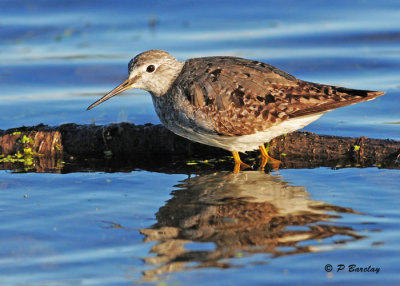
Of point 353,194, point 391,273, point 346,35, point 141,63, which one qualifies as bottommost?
point 391,273

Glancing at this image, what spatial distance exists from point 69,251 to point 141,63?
13.8ft

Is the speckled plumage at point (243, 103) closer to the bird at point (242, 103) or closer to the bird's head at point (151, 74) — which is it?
the bird at point (242, 103)

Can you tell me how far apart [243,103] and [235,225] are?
2649 mm

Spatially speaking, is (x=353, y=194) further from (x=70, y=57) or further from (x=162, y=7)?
(x=162, y=7)

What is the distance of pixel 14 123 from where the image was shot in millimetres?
12727

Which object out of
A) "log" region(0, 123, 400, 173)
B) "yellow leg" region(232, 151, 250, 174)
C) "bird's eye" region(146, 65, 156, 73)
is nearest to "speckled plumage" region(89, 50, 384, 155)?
"yellow leg" region(232, 151, 250, 174)

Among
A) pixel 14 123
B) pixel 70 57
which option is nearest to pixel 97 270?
pixel 14 123

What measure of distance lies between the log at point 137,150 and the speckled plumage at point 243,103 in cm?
53

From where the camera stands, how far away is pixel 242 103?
9.75m

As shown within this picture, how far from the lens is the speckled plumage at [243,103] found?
9.71m

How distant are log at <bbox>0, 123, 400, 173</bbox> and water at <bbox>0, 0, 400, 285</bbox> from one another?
0.46 meters
